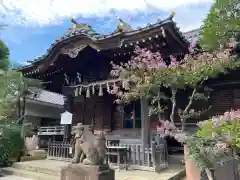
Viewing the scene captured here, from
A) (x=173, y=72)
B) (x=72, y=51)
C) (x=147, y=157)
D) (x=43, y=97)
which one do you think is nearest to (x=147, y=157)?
(x=147, y=157)

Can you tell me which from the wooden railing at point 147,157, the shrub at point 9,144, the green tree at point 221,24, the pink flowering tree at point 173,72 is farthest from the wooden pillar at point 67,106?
the green tree at point 221,24

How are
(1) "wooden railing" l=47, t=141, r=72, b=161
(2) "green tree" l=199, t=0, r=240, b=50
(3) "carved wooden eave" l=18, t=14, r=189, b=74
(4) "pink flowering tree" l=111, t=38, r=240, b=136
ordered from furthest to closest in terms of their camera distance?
1. (1) "wooden railing" l=47, t=141, r=72, b=161
2. (3) "carved wooden eave" l=18, t=14, r=189, b=74
3. (4) "pink flowering tree" l=111, t=38, r=240, b=136
4. (2) "green tree" l=199, t=0, r=240, b=50

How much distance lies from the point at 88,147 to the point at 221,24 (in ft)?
12.7

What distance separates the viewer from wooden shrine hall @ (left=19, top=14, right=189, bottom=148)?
21.9ft

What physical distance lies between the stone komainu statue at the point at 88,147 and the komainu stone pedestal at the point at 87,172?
12 centimetres

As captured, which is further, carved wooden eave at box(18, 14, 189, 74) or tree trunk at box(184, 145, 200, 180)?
carved wooden eave at box(18, 14, 189, 74)

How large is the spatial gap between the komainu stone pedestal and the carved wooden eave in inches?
148

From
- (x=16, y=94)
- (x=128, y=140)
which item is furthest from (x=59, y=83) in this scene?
(x=128, y=140)

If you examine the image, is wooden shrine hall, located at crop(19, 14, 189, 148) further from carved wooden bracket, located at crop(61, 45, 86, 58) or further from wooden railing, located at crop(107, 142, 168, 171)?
wooden railing, located at crop(107, 142, 168, 171)

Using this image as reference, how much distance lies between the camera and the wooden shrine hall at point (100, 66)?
6677 millimetres

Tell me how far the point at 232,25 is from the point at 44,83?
9.04 meters

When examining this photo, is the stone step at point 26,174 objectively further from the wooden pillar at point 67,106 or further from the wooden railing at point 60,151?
the wooden pillar at point 67,106

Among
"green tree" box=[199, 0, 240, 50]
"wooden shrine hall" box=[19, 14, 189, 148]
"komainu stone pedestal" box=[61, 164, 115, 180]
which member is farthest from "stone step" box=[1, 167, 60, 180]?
"green tree" box=[199, 0, 240, 50]

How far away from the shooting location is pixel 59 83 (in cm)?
1119
